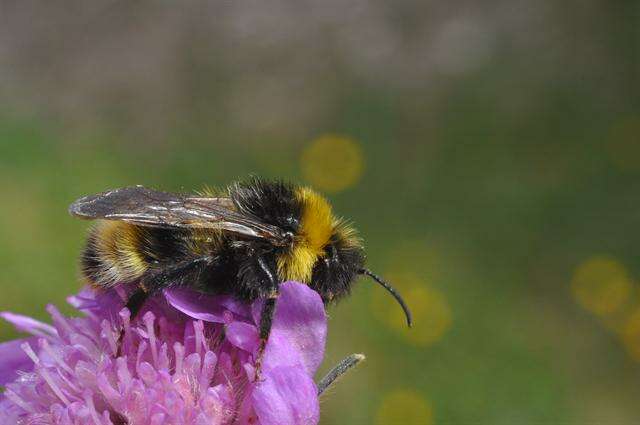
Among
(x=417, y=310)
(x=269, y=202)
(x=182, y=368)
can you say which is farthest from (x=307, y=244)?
(x=417, y=310)

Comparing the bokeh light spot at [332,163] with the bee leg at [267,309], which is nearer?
the bee leg at [267,309]

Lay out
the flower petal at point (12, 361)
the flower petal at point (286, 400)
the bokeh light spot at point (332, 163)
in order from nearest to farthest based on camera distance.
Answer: the flower petal at point (286, 400)
the flower petal at point (12, 361)
the bokeh light spot at point (332, 163)

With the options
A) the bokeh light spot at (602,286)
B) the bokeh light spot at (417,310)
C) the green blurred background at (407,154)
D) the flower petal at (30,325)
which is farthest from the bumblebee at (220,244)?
the bokeh light spot at (602,286)

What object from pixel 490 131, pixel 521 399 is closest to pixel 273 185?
pixel 521 399

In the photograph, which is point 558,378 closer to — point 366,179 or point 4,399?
point 366,179

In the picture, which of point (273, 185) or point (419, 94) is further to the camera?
point (419, 94)

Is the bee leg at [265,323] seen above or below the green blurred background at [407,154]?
above

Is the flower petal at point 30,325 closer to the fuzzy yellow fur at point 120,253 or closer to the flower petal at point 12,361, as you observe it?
the flower petal at point 12,361

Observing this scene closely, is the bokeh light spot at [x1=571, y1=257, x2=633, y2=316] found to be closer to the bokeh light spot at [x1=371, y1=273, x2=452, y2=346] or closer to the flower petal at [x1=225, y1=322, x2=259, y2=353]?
the bokeh light spot at [x1=371, y1=273, x2=452, y2=346]
